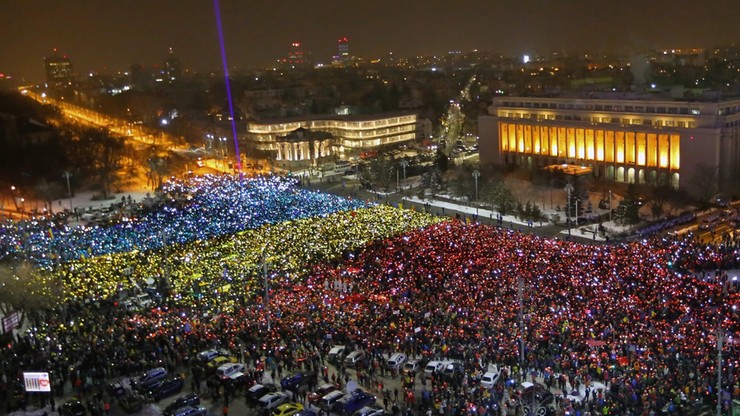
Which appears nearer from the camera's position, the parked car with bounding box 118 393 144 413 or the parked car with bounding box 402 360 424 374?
the parked car with bounding box 118 393 144 413

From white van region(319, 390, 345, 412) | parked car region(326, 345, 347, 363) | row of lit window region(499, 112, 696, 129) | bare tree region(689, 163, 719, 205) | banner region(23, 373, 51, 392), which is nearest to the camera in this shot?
white van region(319, 390, 345, 412)

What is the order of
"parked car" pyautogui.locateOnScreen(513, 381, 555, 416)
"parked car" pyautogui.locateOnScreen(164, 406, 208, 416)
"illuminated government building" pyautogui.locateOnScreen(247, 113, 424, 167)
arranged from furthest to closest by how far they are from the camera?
"illuminated government building" pyautogui.locateOnScreen(247, 113, 424, 167), "parked car" pyautogui.locateOnScreen(164, 406, 208, 416), "parked car" pyautogui.locateOnScreen(513, 381, 555, 416)

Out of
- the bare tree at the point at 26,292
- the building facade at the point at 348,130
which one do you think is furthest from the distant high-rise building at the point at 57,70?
the bare tree at the point at 26,292

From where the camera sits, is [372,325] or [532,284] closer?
[372,325]

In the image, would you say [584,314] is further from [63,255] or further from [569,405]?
[63,255]

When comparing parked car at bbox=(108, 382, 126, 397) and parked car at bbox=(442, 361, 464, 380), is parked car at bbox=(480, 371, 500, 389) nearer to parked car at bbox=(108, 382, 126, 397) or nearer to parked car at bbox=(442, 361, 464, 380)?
parked car at bbox=(442, 361, 464, 380)

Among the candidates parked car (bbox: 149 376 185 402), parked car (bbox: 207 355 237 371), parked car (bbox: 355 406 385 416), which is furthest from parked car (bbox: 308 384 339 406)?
parked car (bbox: 149 376 185 402)

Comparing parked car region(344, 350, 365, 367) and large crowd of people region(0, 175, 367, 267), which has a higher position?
large crowd of people region(0, 175, 367, 267)

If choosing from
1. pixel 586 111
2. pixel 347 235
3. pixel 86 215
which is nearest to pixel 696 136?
pixel 586 111
